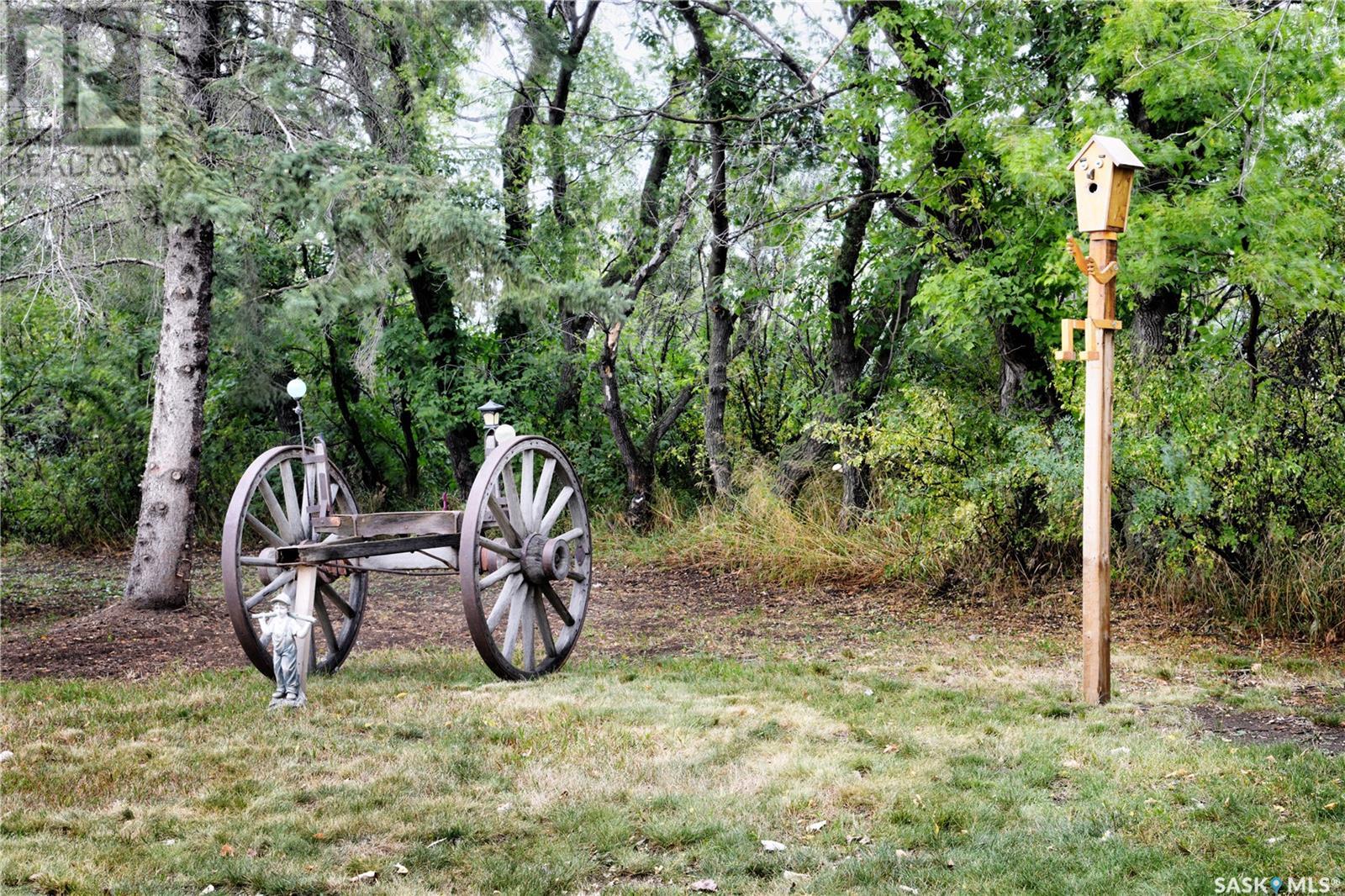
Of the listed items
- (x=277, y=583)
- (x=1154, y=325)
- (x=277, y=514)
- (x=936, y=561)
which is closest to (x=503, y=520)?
(x=277, y=514)

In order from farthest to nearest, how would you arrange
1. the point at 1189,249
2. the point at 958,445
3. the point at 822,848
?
the point at 958,445, the point at 1189,249, the point at 822,848

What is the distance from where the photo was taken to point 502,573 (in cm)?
654

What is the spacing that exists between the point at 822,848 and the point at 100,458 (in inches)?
535

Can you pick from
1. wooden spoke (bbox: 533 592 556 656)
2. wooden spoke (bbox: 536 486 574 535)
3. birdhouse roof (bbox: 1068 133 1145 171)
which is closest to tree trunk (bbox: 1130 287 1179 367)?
birdhouse roof (bbox: 1068 133 1145 171)

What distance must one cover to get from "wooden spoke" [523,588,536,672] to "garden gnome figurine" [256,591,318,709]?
1.30m

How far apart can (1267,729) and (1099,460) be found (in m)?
1.54

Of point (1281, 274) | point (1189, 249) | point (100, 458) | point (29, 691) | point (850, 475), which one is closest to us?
point (29, 691)

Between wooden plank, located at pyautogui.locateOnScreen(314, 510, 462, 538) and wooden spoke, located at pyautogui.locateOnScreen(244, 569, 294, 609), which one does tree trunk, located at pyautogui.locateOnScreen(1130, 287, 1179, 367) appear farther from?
wooden spoke, located at pyautogui.locateOnScreen(244, 569, 294, 609)

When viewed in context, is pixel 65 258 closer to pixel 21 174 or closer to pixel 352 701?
pixel 21 174

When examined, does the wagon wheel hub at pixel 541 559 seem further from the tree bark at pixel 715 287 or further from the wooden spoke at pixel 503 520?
the tree bark at pixel 715 287

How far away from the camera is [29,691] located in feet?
22.1

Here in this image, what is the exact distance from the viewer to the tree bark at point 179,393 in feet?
31.2

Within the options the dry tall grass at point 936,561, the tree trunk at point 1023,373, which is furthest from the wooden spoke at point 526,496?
the tree trunk at point 1023,373

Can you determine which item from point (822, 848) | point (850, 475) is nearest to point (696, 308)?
point (850, 475)
